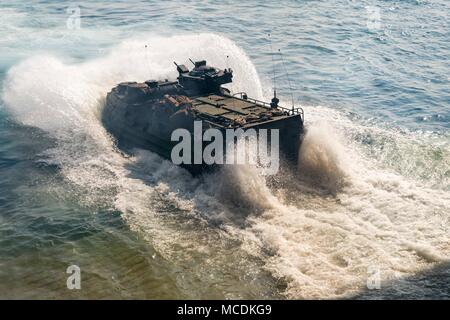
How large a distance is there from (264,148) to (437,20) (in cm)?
3956

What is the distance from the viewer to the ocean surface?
17.1m

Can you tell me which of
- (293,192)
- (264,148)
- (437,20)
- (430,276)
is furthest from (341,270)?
(437,20)

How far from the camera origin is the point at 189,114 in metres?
24.8

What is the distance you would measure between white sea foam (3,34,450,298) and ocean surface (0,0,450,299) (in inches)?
3.0

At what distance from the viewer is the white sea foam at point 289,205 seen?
1762 centimetres
